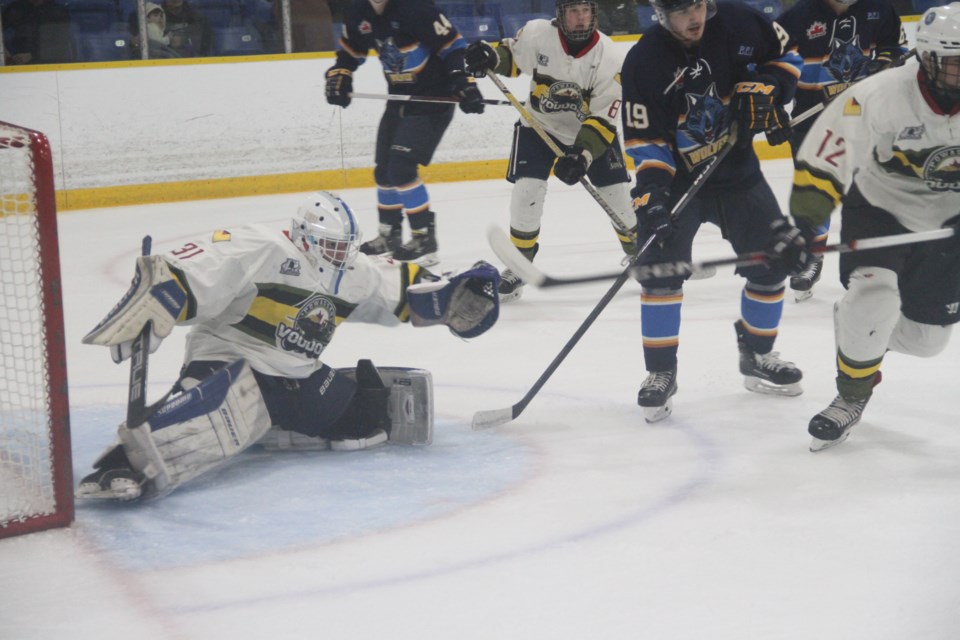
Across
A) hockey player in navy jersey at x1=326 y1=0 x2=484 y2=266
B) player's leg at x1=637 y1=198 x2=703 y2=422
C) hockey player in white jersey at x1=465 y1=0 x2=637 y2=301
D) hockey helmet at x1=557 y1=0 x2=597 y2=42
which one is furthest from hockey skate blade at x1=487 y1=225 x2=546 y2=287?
hockey player in navy jersey at x1=326 y1=0 x2=484 y2=266

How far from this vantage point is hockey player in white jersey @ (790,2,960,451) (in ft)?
8.59

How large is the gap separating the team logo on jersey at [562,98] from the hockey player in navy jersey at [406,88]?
69 cm

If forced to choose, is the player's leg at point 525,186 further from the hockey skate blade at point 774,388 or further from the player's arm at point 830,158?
the player's arm at point 830,158

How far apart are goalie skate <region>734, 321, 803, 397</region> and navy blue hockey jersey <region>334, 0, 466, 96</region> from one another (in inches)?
82.5

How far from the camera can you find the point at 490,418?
3.13 metres

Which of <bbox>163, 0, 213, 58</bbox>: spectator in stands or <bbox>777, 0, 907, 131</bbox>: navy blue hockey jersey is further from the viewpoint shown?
<bbox>163, 0, 213, 58</bbox>: spectator in stands

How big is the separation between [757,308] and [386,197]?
2.33 meters

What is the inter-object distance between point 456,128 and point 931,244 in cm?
491

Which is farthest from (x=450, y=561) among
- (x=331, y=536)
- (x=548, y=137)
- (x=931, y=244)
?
(x=548, y=137)

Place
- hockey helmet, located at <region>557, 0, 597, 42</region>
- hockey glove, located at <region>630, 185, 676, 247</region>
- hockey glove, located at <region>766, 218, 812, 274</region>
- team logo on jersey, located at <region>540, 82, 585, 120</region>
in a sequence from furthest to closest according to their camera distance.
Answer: team logo on jersey, located at <region>540, 82, 585, 120</region>, hockey helmet, located at <region>557, 0, 597, 42</region>, hockey glove, located at <region>630, 185, 676, 247</region>, hockey glove, located at <region>766, 218, 812, 274</region>

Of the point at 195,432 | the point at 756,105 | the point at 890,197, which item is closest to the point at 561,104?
the point at 756,105

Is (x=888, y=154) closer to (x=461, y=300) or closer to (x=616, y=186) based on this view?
(x=461, y=300)

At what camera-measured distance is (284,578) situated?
2.23m

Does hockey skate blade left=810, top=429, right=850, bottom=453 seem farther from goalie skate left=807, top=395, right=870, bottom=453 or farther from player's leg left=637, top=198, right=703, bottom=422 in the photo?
player's leg left=637, top=198, right=703, bottom=422
